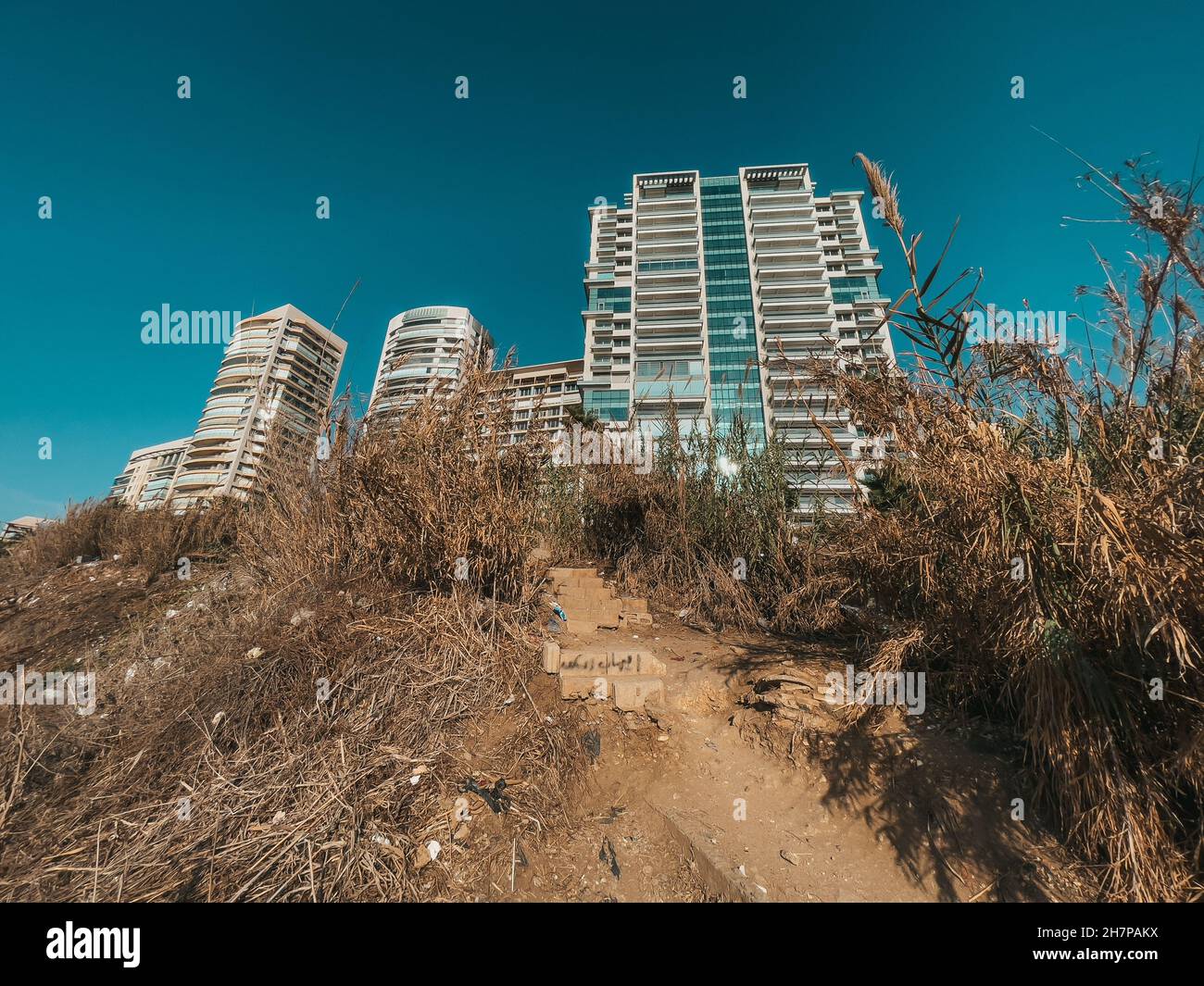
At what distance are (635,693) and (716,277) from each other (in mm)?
58439

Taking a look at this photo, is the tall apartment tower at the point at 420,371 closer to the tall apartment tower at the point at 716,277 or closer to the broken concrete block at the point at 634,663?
the broken concrete block at the point at 634,663

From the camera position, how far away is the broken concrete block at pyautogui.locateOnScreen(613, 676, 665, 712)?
8.93 ft

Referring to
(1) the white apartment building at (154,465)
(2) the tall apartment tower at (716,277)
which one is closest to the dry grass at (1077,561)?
(2) the tall apartment tower at (716,277)

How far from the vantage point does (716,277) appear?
53.1 meters

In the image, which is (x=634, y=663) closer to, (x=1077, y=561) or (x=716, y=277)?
(x=1077, y=561)

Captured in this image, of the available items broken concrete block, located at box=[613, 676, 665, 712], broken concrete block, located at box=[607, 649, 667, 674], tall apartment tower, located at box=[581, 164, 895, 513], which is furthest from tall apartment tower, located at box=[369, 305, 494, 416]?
tall apartment tower, located at box=[581, 164, 895, 513]

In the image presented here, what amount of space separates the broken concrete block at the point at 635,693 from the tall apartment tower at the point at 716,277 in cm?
4011

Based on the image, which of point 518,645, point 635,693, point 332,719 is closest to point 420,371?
point 518,645

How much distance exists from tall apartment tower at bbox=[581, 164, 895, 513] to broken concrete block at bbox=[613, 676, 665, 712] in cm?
4011

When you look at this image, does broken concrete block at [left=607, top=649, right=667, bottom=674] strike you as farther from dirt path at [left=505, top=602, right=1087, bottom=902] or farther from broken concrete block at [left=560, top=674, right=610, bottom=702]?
dirt path at [left=505, top=602, right=1087, bottom=902]

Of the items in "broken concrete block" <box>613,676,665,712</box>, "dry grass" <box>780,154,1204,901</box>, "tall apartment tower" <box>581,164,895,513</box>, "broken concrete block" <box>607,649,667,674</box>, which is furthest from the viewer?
"tall apartment tower" <box>581,164,895,513</box>

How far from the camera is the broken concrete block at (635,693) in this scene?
107 inches

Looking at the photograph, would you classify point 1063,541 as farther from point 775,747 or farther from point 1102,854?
point 775,747
